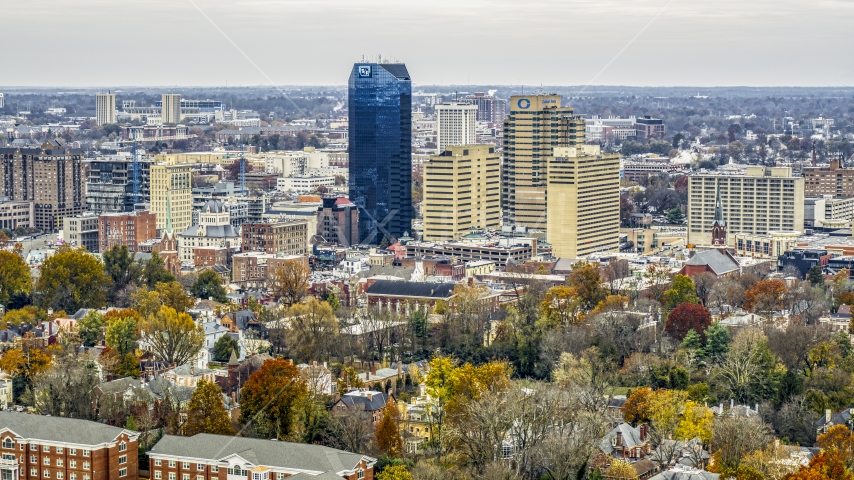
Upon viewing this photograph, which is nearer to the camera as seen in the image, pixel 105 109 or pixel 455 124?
pixel 455 124

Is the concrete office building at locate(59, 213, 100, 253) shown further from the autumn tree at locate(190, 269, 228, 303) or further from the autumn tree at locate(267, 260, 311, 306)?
the autumn tree at locate(267, 260, 311, 306)

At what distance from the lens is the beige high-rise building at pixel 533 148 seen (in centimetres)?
8225

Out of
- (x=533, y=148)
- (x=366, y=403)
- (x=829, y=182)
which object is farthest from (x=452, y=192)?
(x=366, y=403)

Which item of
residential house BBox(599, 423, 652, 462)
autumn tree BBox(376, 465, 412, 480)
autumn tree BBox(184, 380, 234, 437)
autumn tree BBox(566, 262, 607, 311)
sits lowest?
residential house BBox(599, 423, 652, 462)

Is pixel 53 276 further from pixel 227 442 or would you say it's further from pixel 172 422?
pixel 227 442

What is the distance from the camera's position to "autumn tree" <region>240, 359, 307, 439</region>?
38.2 meters

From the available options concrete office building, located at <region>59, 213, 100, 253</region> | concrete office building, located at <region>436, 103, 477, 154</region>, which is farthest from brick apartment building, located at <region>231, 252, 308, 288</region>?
concrete office building, located at <region>436, 103, 477, 154</region>

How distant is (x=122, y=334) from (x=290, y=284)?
1165cm

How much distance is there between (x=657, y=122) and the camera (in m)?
175

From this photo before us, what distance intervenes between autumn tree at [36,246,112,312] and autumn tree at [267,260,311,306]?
19.9 feet

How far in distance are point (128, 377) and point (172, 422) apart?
6.13 m

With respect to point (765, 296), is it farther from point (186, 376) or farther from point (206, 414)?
point (206, 414)

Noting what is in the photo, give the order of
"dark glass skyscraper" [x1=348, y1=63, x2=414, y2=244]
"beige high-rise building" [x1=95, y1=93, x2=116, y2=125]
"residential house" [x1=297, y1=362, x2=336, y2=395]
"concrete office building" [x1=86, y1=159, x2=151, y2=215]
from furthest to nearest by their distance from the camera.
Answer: "beige high-rise building" [x1=95, y1=93, x2=116, y2=125], "concrete office building" [x1=86, y1=159, x2=151, y2=215], "dark glass skyscraper" [x1=348, y1=63, x2=414, y2=244], "residential house" [x1=297, y1=362, x2=336, y2=395]

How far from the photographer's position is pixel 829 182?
10094 centimetres
